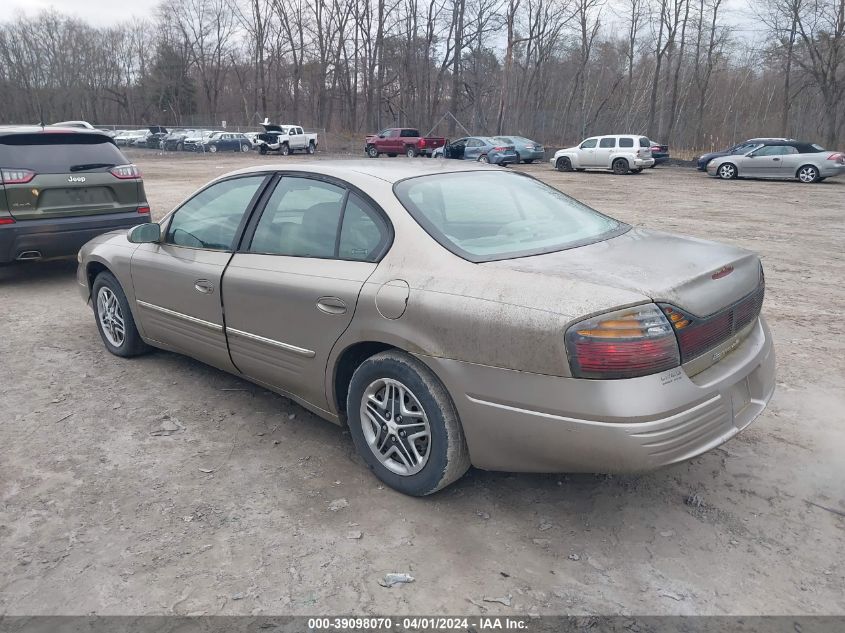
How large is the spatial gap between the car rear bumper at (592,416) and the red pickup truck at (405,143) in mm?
31756

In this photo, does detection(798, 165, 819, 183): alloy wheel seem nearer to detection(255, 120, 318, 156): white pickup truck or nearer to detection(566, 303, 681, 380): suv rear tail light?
detection(566, 303, 681, 380): suv rear tail light

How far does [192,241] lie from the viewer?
4.16m

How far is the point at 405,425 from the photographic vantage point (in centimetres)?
302

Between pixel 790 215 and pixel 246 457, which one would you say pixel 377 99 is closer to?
pixel 790 215

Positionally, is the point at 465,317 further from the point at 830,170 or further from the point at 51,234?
the point at 830,170

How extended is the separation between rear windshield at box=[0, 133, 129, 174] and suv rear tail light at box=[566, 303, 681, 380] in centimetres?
641

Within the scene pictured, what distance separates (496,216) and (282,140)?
37.7 metres

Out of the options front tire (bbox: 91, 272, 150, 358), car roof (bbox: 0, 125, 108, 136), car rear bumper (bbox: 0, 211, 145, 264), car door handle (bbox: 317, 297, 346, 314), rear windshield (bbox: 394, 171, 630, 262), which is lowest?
front tire (bbox: 91, 272, 150, 358)

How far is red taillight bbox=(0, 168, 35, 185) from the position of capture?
6.50 m

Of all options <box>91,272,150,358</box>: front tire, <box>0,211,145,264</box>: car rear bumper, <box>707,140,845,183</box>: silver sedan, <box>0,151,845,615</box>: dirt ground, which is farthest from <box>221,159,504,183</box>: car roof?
<box>707,140,845,183</box>: silver sedan

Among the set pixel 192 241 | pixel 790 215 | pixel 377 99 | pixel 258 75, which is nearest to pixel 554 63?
pixel 377 99

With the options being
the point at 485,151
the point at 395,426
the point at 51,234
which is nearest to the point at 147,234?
the point at 395,426

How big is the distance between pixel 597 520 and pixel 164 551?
73.3 inches

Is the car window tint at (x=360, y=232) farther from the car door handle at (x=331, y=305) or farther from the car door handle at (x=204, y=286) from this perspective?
the car door handle at (x=204, y=286)
